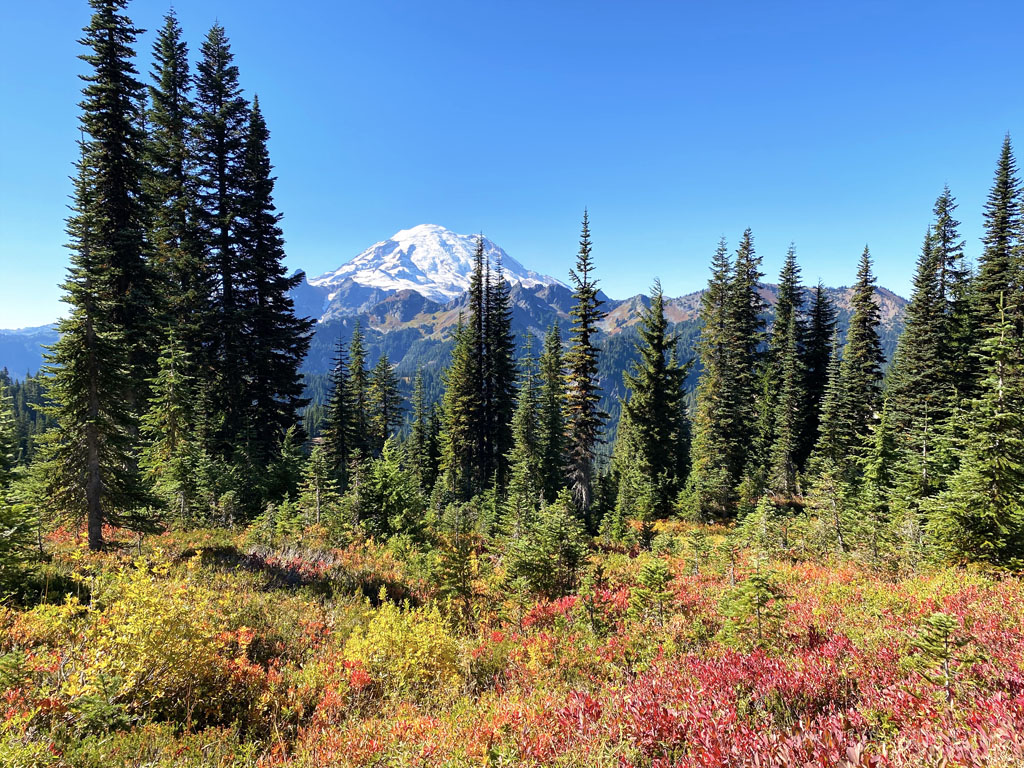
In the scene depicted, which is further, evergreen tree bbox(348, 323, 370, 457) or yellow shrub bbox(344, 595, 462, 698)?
evergreen tree bbox(348, 323, 370, 457)

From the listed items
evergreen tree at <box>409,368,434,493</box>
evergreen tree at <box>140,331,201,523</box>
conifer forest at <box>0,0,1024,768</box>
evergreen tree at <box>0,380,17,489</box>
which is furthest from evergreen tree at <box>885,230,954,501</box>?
evergreen tree at <box>0,380,17,489</box>

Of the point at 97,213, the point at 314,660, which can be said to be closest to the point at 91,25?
the point at 97,213

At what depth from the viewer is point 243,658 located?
20.9 feet

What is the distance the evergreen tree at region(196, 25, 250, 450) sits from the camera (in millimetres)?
21734

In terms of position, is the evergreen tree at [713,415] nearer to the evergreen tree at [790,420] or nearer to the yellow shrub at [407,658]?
the evergreen tree at [790,420]

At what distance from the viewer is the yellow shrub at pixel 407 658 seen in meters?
6.39

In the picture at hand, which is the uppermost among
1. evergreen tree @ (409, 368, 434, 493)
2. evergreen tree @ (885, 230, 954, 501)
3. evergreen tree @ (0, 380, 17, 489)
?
evergreen tree @ (885, 230, 954, 501)

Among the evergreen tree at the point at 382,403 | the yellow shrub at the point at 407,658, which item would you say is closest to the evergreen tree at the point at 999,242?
the yellow shrub at the point at 407,658

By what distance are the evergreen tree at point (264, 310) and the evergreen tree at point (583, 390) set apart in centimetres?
1503

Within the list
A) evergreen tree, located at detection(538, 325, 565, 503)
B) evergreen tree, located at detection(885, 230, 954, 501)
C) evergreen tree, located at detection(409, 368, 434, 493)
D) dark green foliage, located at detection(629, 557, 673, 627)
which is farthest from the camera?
evergreen tree, located at detection(409, 368, 434, 493)

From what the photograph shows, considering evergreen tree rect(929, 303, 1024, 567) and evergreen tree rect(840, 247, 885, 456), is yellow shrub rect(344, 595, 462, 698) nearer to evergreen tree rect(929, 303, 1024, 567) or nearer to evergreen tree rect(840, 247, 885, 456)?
evergreen tree rect(929, 303, 1024, 567)

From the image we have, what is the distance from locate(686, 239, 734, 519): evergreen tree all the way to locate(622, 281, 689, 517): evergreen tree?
2100 millimetres

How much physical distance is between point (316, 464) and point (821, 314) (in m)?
40.3

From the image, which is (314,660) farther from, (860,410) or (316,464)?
(860,410)
